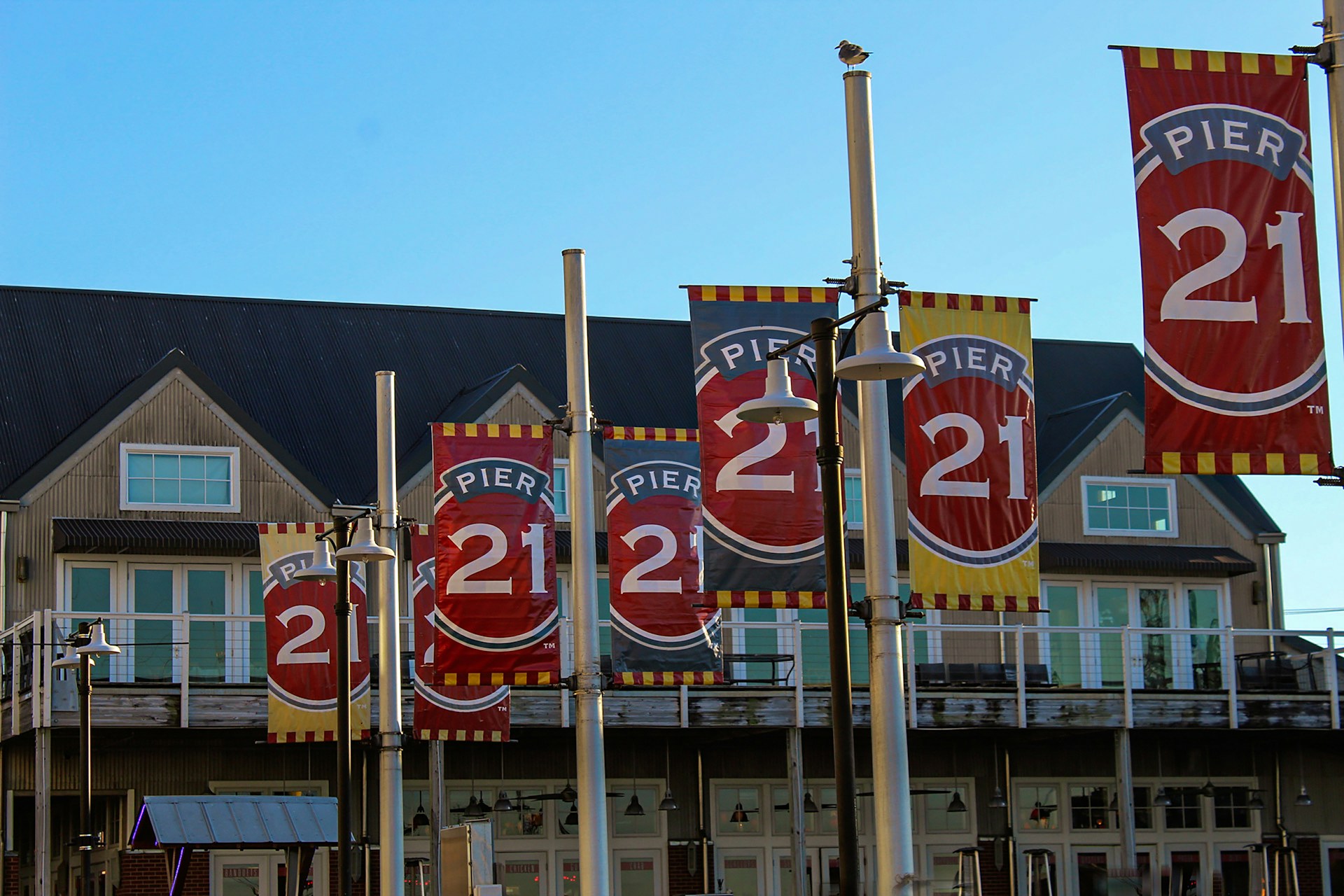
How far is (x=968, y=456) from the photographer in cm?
1448

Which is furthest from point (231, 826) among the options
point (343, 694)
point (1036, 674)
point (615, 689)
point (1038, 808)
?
point (1038, 808)

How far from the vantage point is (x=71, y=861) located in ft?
101

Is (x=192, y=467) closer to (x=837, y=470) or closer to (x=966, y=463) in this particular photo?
(x=966, y=463)

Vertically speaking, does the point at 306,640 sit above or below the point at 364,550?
below

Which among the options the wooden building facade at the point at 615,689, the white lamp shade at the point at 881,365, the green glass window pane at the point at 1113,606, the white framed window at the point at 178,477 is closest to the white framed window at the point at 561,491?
the wooden building facade at the point at 615,689

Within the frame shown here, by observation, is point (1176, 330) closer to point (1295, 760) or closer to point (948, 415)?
point (948, 415)

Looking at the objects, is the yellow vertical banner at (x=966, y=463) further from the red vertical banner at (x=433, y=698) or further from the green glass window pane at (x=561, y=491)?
the green glass window pane at (x=561, y=491)

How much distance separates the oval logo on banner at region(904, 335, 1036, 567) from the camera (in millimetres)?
14359

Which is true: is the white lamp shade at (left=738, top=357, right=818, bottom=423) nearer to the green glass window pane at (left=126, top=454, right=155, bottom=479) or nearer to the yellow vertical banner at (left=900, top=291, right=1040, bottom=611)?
the yellow vertical banner at (left=900, top=291, right=1040, bottom=611)

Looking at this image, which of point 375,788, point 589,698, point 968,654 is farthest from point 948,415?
point 968,654

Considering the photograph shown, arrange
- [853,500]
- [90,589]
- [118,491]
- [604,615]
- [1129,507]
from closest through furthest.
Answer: [90,589] → [118,491] → [604,615] → [853,500] → [1129,507]

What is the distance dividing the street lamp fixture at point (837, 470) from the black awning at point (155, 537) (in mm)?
18256

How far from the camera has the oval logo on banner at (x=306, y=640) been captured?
24109mm

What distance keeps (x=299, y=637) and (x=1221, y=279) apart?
15143 millimetres
